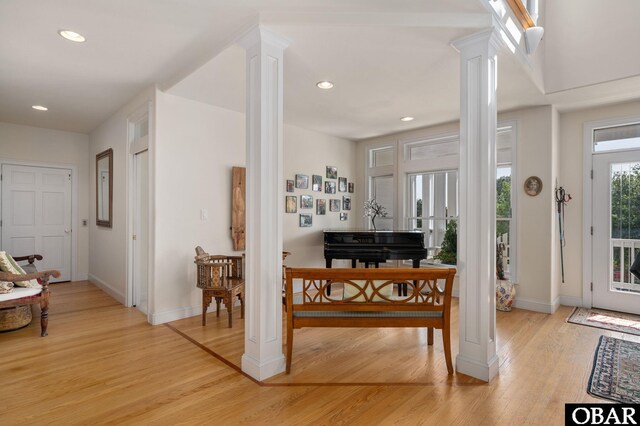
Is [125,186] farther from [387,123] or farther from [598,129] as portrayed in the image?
[598,129]

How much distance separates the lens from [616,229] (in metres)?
4.18

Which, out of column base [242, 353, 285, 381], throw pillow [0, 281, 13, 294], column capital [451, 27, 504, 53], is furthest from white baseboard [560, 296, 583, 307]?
throw pillow [0, 281, 13, 294]

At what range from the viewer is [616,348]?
306 cm

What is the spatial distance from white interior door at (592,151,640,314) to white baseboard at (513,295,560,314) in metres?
0.60

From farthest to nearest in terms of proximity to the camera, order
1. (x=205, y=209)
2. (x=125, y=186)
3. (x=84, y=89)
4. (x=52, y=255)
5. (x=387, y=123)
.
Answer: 1. (x=52, y=255)
2. (x=387, y=123)
3. (x=125, y=186)
4. (x=205, y=209)
5. (x=84, y=89)

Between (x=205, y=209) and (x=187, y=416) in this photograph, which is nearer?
(x=187, y=416)

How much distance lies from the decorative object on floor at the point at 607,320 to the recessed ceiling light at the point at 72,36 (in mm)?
5521

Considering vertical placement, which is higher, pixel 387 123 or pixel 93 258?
pixel 387 123

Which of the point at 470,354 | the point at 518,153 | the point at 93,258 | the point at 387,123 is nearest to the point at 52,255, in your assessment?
the point at 93,258

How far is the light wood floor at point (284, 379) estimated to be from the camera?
6.86ft

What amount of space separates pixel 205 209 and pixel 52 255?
364 cm

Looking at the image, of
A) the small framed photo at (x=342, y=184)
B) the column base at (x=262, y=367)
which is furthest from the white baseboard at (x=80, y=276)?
the column base at (x=262, y=367)

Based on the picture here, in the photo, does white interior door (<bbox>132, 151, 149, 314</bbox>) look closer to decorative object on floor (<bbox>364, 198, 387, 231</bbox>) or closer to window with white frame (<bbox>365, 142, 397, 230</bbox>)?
decorative object on floor (<bbox>364, 198, 387, 231</bbox>)

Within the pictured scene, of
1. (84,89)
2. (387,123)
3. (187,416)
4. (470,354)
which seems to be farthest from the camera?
(387,123)
